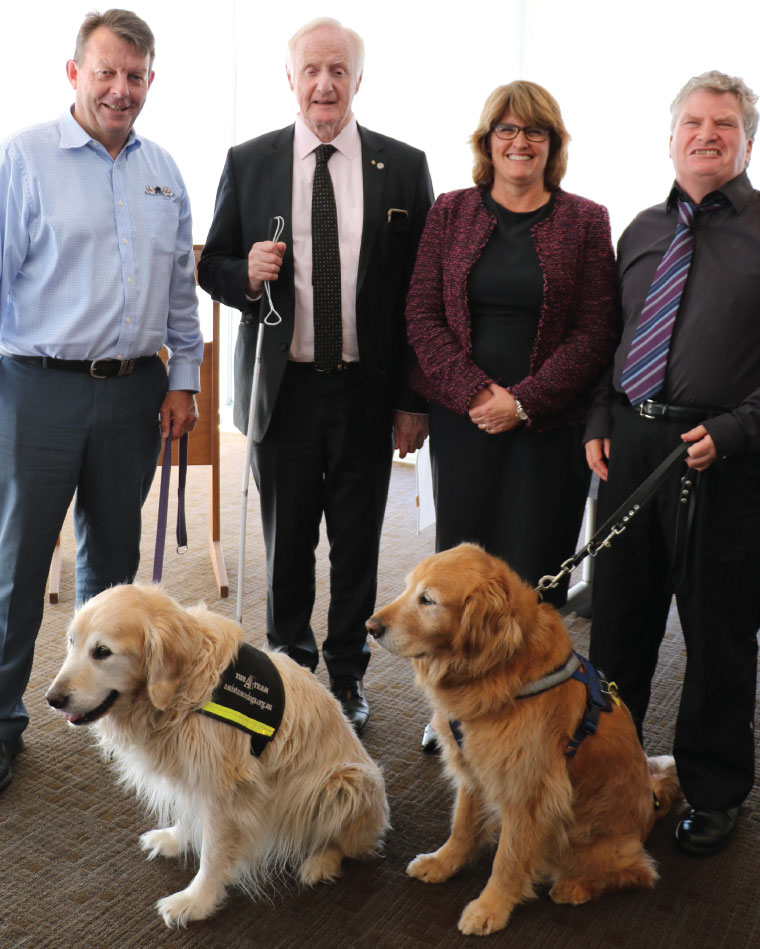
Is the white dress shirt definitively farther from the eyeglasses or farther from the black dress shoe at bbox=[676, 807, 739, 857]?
the black dress shoe at bbox=[676, 807, 739, 857]

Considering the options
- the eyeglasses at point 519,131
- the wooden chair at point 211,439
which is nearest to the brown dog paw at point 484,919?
the eyeglasses at point 519,131

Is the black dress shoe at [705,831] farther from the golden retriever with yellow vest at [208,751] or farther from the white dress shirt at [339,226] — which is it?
the white dress shirt at [339,226]

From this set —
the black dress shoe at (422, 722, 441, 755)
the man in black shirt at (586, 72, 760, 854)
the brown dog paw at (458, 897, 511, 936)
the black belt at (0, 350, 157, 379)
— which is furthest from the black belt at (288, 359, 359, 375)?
the brown dog paw at (458, 897, 511, 936)

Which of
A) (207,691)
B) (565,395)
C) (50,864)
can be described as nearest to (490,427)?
(565,395)

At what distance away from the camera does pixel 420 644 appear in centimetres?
169

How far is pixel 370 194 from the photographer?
92.0 inches

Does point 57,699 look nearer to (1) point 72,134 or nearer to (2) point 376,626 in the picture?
(2) point 376,626

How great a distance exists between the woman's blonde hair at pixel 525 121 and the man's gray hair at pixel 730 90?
0.94ft

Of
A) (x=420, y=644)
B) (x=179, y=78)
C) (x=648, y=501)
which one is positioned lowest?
(x=420, y=644)

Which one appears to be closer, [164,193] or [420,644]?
[420,644]

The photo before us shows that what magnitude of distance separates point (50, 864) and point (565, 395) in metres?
1.59

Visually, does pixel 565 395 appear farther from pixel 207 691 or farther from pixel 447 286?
pixel 207 691

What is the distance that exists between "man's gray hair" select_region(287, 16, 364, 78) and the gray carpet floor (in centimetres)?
187

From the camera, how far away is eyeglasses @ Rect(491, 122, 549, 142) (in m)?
2.07
